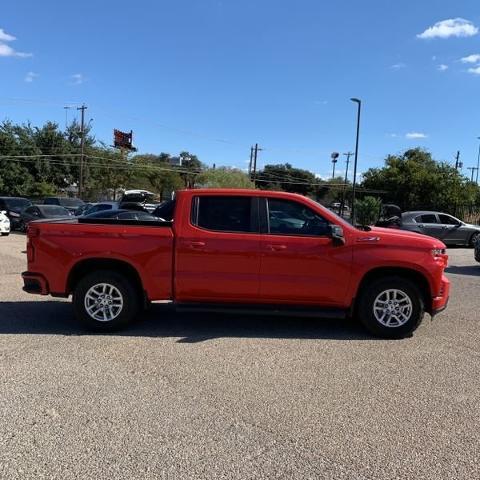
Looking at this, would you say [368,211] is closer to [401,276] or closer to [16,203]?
[16,203]

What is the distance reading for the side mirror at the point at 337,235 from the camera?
6.53 m

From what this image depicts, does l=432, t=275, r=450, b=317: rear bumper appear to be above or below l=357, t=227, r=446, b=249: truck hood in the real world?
below

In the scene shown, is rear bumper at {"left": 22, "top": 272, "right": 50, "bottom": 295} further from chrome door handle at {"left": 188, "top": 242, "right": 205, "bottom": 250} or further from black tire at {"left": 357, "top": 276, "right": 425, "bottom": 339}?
black tire at {"left": 357, "top": 276, "right": 425, "bottom": 339}

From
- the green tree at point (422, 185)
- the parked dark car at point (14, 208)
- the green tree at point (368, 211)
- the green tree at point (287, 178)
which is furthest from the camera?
the green tree at point (287, 178)

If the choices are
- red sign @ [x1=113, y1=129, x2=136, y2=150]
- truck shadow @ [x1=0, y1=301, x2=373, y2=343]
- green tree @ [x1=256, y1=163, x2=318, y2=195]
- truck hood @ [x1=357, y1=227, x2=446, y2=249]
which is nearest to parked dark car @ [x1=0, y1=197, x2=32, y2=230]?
truck shadow @ [x1=0, y1=301, x2=373, y2=343]

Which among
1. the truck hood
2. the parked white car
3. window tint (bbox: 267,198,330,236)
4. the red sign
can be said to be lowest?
the parked white car

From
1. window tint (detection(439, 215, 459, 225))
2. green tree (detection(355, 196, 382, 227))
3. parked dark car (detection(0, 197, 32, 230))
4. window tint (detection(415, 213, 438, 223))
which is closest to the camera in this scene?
window tint (detection(415, 213, 438, 223))

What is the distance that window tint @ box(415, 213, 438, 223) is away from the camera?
880 inches

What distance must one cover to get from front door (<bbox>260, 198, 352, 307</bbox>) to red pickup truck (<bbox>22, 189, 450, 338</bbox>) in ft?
0.04

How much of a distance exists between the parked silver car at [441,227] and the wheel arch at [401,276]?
1590 centimetres

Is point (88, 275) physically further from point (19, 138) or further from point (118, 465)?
point (19, 138)

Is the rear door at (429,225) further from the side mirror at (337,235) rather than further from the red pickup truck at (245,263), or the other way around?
the side mirror at (337,235)

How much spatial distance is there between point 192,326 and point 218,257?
1.11m

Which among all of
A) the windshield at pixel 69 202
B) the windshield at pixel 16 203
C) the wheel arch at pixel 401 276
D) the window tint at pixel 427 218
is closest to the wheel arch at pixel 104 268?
the wheel arch at pixel 401 276
